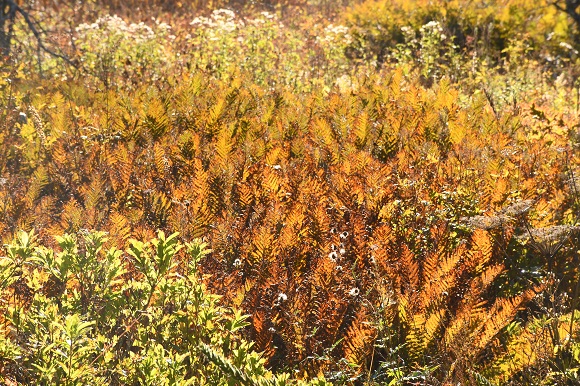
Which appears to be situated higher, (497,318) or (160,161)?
(497,318)

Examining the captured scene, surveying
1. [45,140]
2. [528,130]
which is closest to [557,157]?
[528,130]

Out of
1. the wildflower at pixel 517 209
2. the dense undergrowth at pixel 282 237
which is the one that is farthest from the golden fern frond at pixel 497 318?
the wildflower at pixel 517 209

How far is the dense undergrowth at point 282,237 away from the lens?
2.33 metres

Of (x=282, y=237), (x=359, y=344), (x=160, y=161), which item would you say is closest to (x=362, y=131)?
(x=160, y=161)

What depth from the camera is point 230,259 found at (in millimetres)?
3266

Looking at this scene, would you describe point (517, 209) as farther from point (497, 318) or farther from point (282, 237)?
point (282, 237)

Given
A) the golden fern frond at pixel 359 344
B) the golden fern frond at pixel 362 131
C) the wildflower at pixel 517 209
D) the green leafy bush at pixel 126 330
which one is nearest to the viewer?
the green leafy bush at pixel 126 330

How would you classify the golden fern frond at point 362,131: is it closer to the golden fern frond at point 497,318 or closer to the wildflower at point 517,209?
the wildflower at point 517,209

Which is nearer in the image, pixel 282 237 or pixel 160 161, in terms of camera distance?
pixel 282 237

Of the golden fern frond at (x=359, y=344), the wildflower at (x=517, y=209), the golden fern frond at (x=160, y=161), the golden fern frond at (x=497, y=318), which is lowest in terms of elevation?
the golden fern frond at (x=160, y=161)

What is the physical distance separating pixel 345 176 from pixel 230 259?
96cm

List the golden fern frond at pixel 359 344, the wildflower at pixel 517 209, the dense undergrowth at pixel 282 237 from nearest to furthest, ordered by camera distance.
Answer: the dense undergrowth at pixel 282 237 < the golden fern frond at pixel 359 344 < the wildflower at pixel 517 209

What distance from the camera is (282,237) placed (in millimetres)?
3238

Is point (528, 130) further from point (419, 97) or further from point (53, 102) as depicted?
point (53, 102)
